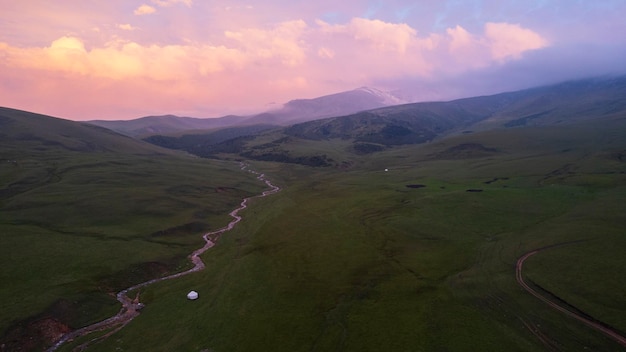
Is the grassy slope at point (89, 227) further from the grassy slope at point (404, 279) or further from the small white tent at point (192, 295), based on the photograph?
the small white tent at point (192, 295)

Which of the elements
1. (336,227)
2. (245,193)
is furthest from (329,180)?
(336,227)

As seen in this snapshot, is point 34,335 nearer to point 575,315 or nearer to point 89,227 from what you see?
Answer: point 89,227

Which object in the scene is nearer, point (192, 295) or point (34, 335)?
point (34, 335)

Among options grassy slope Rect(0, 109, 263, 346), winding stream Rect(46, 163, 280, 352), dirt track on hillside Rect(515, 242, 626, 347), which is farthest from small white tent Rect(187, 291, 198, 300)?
dirt track on hillside Rect(515, 242, 626, 347)

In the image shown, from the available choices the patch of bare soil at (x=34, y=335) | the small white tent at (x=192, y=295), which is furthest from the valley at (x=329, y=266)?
the small white tent at (x=192, y=295)

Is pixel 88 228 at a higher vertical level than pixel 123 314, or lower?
higher

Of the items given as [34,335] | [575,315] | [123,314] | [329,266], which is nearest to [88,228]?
[123,314]

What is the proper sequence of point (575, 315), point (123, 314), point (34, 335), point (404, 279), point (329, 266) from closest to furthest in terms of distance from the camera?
1. point (575, 315)
2. point (34, 335)
3. point (123, 314)
4. point (404, 279)
5. point (329, 266)
